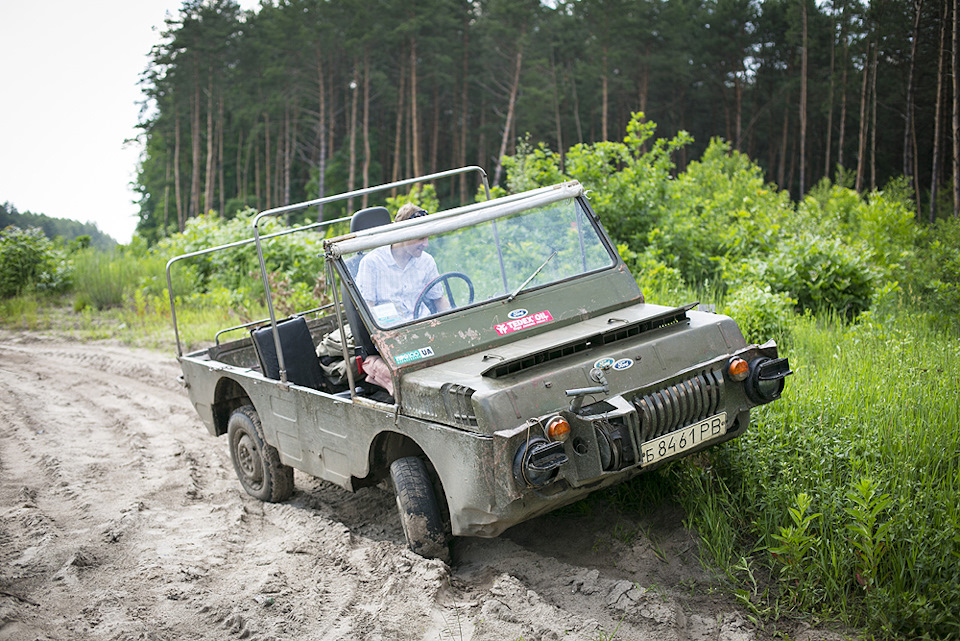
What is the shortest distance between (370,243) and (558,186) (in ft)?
4.87

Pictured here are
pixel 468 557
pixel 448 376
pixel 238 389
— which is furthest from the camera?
pixel 238 389

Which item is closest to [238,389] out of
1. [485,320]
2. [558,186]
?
[485,320]

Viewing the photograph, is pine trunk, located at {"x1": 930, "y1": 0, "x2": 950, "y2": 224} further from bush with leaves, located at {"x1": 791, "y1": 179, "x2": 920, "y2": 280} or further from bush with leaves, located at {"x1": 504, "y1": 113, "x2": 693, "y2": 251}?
bush with leaves, located at {"x1": 504, "y1": 113, "x2": 693, "y2": 251}

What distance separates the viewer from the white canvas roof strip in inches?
196

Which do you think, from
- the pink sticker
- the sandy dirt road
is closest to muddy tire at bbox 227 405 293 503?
the sandy dirt road

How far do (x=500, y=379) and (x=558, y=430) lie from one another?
19.5 inches

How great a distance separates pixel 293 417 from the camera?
220 inches

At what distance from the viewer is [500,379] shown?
424cm

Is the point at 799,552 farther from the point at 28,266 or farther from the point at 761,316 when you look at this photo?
the point at 28,266

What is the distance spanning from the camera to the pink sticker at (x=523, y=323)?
16.6 feet

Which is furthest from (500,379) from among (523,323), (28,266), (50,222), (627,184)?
(50,222)

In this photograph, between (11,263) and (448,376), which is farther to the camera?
(11,263)

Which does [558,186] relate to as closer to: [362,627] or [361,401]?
[361,401]

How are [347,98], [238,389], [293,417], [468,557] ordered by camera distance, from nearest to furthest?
[468,557] → [293,417] → [238,389] → [347,98]
